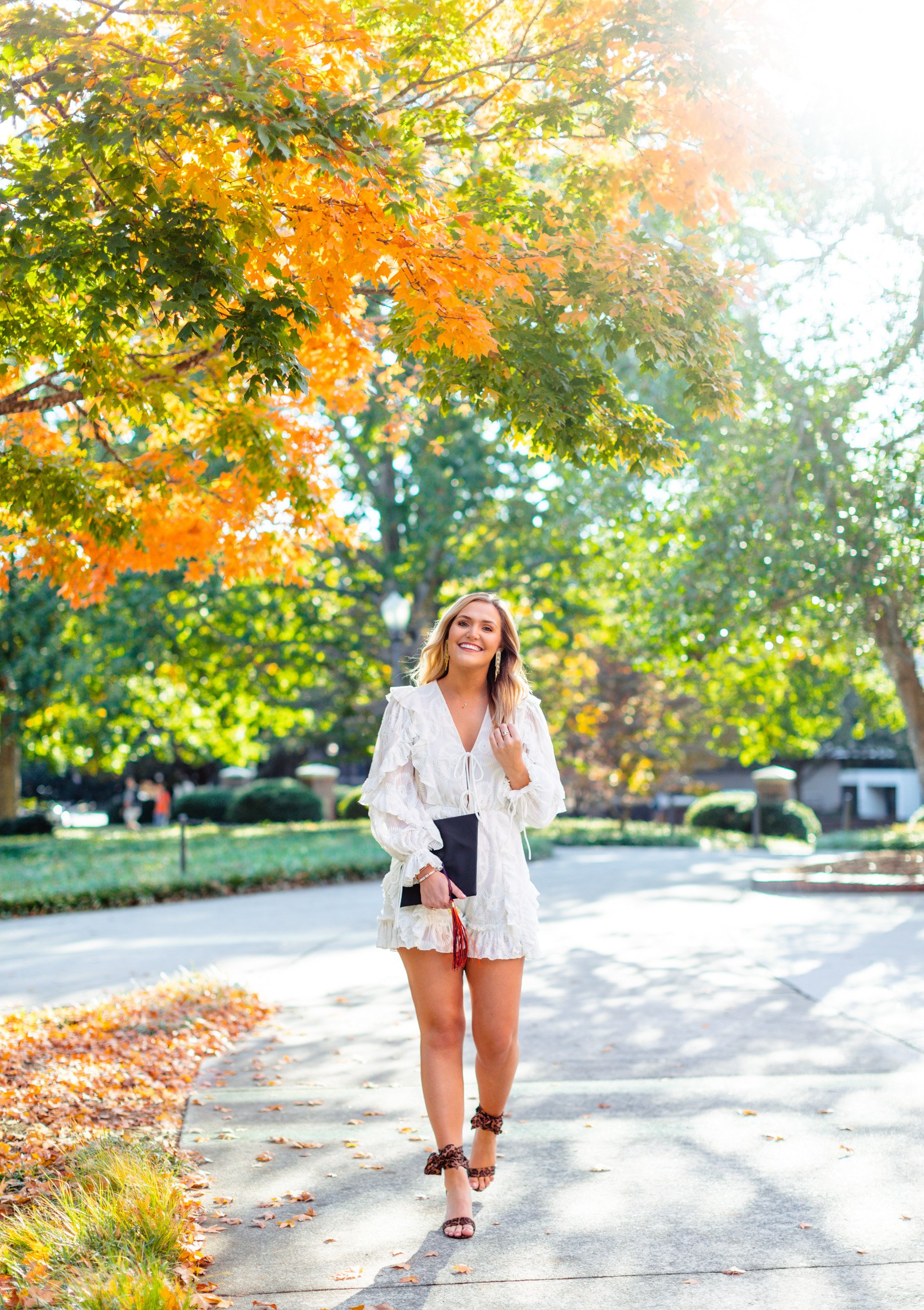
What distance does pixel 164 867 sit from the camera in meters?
16.3

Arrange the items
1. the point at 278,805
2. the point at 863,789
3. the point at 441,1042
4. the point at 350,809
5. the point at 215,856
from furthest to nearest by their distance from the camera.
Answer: the point at 863,789
the point at 350,809
the point at 278,805
the point at 215,856
the point at 441,1042

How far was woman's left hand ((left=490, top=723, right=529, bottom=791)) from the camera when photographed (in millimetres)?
3936

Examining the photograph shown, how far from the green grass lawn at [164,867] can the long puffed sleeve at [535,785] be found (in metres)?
10.4

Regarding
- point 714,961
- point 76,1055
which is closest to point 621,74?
point 76,1055

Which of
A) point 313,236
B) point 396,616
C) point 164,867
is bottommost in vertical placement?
point 164,867

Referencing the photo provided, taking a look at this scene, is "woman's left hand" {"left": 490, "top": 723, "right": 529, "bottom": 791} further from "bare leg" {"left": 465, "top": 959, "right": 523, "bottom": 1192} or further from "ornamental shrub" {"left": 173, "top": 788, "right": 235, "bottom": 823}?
"ornamental shrub" {"left": 173, "top": 788, "right": 235, "bottom": 823}

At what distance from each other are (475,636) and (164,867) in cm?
1319

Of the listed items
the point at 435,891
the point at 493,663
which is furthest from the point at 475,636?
the point at 435,891

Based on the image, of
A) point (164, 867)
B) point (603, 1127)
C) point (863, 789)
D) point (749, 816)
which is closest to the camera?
point (603, 1127)

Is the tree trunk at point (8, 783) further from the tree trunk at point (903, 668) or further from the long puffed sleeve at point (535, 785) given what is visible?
the long puffed sleeve at point (535, 785)

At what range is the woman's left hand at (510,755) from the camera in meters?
A: 3.94

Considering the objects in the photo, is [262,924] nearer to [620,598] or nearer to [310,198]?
[310,198]

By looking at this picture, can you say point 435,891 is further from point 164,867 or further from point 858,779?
point 858,779

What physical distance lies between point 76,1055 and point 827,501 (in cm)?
1013
